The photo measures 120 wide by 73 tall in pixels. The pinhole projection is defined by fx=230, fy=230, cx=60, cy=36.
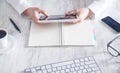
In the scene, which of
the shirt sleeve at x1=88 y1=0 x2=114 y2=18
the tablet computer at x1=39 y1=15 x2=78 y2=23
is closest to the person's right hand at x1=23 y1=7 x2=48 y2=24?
the tablet computer at x1=39 y1=15 x2=78 y2=23

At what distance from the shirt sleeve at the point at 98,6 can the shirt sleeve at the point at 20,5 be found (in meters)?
0.31

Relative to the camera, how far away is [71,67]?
863 mm

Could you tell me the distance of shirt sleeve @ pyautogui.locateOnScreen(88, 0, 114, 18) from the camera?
3.66 ft

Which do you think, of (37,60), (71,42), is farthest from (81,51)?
(37,60)

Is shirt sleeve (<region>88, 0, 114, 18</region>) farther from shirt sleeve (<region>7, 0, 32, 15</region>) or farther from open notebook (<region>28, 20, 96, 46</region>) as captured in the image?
shirt sleeve (<region>7, 0, 32, 15</region>)

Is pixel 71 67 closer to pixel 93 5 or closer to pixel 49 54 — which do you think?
pixel 49 54

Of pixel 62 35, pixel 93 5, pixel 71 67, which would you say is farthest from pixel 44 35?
pixel 93 5

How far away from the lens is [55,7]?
1.15m

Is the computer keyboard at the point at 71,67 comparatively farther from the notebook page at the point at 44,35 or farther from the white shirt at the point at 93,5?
the white shirt at the point at 93,5

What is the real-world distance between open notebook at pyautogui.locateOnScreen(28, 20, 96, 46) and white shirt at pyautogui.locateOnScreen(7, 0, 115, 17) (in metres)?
0.10

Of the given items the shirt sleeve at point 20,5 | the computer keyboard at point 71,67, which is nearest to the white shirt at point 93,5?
the shirt sleeve at point 20,5

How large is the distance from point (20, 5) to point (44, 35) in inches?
9.3

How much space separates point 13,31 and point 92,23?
1.19 feet

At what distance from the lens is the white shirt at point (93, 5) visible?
3.65 ft
